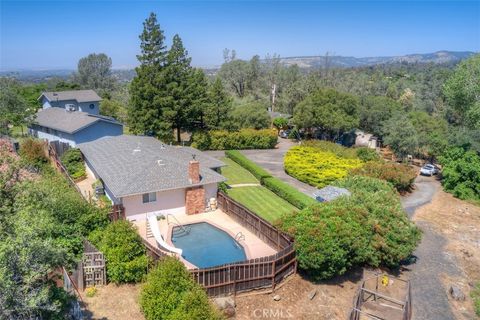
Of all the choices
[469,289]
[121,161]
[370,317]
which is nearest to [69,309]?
[370,317]

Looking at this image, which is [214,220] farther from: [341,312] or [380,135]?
[380,135]

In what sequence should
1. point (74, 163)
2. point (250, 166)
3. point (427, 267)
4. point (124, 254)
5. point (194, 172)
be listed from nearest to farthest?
1. point (124, 254)
2. point (427, 267)
3. point (194, 172)
4. point (74, 163)
5. point (250, 166)

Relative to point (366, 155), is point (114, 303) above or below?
above

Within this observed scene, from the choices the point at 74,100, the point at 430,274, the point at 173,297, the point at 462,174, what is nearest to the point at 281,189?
the point at 430,274

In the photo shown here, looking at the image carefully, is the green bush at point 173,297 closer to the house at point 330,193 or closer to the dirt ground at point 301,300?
the dirt ground at point 301,300

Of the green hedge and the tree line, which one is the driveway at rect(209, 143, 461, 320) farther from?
the tree line

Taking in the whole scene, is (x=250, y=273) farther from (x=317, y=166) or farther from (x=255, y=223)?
(x=317, y=166)

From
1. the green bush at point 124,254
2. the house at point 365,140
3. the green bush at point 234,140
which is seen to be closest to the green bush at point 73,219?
the green bush at point 124,254
